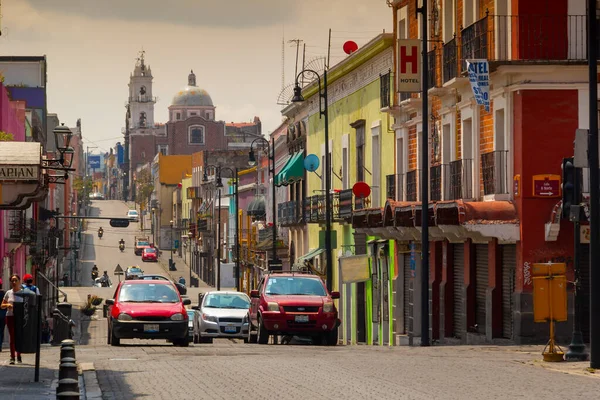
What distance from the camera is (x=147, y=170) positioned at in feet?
623

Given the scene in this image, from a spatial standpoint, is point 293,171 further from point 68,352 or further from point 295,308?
point 68,352

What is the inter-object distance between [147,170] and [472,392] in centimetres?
17563

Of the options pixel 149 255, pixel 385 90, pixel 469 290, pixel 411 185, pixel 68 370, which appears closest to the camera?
pixel 68 370

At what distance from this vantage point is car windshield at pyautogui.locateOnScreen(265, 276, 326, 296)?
3134 centimetres

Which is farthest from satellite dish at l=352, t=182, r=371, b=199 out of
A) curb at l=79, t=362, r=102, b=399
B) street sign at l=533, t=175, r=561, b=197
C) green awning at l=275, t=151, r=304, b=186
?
curb at l=79, t=362, r=102, b=399

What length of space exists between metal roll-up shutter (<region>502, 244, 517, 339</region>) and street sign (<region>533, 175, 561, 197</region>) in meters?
1.68

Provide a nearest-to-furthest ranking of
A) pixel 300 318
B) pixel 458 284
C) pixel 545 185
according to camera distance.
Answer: pixel 545 185, pixel 300 318, pixel 458 284

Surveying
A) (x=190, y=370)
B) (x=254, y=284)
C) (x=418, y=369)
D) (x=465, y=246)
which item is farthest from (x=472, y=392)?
Answer: (x=254, y=284)

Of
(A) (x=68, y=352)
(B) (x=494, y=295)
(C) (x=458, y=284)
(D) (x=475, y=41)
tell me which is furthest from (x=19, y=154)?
(C) (x=458, y=284)

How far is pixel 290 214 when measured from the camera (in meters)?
59.2

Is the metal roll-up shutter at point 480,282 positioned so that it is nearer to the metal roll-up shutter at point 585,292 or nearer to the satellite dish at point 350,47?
the metal roll-up shutter at point 585,292

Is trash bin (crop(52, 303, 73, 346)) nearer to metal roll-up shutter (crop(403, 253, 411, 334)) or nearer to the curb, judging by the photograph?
metal roll-up shutter (crop(403, 253, 411, 334))

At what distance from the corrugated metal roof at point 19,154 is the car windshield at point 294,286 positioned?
1107 cm

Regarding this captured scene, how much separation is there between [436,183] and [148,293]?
8.63 m
